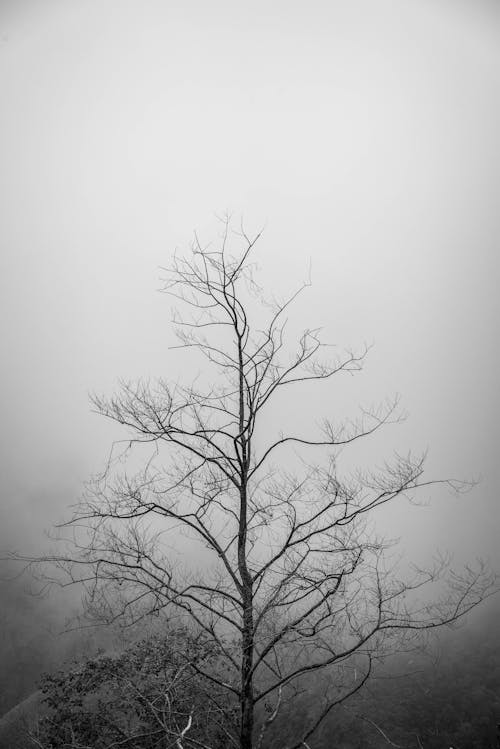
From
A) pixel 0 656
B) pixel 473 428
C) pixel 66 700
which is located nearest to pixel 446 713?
pixel 66 700

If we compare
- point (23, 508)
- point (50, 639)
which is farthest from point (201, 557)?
point (23, 508)

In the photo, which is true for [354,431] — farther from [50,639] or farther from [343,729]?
[50,639]

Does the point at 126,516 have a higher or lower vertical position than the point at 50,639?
lower

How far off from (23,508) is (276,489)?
109275 millimetres

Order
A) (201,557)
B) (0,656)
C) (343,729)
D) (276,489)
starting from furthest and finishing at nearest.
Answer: (0,656)
(201,557)
(343,729)
(276,489)

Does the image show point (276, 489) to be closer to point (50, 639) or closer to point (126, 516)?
point (126, 516)

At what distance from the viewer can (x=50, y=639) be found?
5741 cm

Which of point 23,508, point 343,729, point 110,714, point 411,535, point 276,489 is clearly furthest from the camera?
point 23,508

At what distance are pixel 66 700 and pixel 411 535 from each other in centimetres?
8538

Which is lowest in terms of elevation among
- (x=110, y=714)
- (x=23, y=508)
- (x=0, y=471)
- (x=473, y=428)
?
(x=110, y=714)

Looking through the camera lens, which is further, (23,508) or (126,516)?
(23,508)

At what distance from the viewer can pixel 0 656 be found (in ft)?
184

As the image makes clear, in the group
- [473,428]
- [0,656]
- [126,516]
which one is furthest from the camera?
[473,428]

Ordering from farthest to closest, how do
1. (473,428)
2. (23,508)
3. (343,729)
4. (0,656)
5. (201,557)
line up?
(473,428), (23,508), (0,656), (201,557), (343,729)
